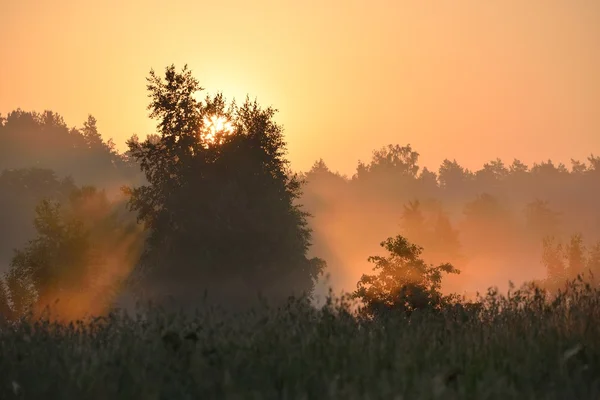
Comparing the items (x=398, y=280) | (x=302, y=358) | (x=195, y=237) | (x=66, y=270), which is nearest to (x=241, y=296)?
(x=195, y=237)

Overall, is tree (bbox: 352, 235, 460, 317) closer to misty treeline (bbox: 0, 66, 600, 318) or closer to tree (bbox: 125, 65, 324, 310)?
misty treeline (bbox: 0, 66, 600, 318)

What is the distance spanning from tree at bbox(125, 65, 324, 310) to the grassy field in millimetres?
39781

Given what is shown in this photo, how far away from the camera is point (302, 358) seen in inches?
222

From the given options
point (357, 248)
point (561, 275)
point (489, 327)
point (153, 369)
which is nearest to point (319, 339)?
point (153, 369)

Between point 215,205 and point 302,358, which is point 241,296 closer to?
point 215,205

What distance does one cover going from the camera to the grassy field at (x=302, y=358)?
4.89m

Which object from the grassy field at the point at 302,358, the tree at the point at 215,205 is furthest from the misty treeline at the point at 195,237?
the grassy field at the point at 302,358

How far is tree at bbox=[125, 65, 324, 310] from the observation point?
4722 centimetres

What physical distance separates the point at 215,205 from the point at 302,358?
138 feet

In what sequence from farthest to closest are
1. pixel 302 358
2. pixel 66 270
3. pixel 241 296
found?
1. pixel 66 270
2. pixel 241 296
3. pixel 302 358

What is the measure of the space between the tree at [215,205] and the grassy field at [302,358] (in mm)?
39781

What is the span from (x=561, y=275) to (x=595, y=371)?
3472 inches

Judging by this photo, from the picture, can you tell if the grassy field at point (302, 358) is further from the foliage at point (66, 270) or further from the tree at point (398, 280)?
the foliage at point (66, 270)

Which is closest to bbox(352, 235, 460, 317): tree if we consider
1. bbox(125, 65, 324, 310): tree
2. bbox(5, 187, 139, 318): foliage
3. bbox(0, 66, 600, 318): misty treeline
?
bbox(0, 66, 600, 318): misty treeline
